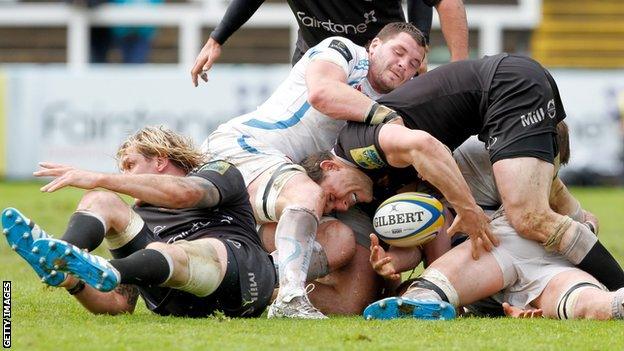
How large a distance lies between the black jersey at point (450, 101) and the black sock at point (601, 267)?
878mm

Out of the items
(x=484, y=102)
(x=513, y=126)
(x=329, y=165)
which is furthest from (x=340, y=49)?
(x=513, y=126)

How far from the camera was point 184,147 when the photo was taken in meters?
6.34

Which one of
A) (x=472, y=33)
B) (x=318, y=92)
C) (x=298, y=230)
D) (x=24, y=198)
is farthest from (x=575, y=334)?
(x=472, y=33)

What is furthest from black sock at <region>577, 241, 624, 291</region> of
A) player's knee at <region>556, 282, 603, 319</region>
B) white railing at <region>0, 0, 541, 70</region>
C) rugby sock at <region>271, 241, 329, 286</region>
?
white railing at <region>0, 0, 541, 70</region>

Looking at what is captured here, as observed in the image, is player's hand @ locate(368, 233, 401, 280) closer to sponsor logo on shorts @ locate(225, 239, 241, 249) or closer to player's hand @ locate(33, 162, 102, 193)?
sponsor logo on shorts @ locate(225, 239, 241, 249)

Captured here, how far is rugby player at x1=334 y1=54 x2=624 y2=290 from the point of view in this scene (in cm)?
628

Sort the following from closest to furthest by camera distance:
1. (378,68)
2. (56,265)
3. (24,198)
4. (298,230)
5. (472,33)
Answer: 1. (56,265)
2. (298,230)
3. (378,68)
4. (24,198)
5. (472,33)

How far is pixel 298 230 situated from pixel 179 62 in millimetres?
17805

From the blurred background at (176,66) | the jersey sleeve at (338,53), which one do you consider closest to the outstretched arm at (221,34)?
the jersey sleeve at (338,53)

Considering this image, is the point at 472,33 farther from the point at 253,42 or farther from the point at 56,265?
the point at 56,265

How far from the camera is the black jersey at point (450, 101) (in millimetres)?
6535

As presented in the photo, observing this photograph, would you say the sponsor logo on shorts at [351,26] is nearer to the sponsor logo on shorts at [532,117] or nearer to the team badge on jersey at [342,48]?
the team badge on jersey at [342,48]

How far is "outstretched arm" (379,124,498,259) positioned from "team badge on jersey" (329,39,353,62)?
0.74 meters

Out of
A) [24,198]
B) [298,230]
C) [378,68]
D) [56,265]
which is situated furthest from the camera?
[24,198]
